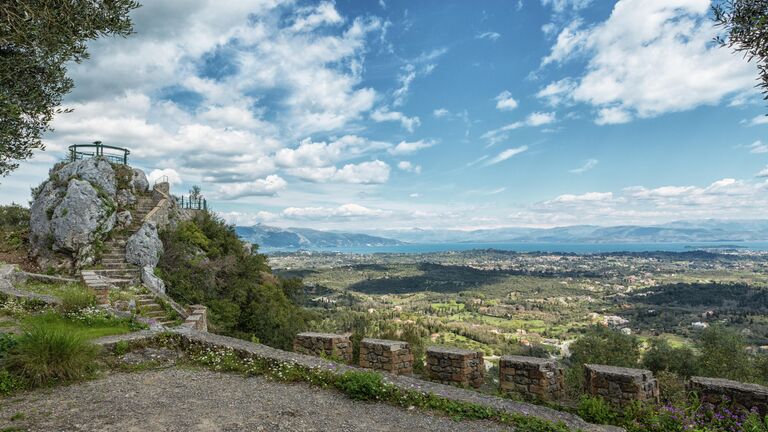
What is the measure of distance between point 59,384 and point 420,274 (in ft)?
570

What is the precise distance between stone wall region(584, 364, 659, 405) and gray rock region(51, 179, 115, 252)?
2116 centimetres

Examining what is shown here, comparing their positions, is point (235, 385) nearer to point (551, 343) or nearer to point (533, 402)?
point (533, 402)

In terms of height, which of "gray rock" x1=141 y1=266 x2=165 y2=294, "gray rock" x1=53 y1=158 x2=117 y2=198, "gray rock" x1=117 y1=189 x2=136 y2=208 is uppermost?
"gray rock" x1=53 y1=158 x2=117 y2=198

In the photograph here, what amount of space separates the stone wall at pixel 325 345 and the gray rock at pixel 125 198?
18.2 m

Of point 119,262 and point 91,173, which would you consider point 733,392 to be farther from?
point 91,173

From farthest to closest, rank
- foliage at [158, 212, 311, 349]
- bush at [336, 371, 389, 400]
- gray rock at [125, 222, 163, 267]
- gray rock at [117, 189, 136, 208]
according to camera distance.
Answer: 1. gray rock at [117, 189, 136, 208]
2. foliage at [158, 212, 311, 349]
3. gray rock at [125, 222, 163, 267]
4. bush at [336, 371, 389, 400]

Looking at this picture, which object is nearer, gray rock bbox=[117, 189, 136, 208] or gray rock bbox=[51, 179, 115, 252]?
gray rock bbox=[51, 179, 115, 252]

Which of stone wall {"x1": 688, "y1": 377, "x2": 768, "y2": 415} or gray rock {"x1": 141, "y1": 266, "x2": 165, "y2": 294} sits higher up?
gray rock {"x1": 141, "y1": 266, "x2": 165, "y2": 294}

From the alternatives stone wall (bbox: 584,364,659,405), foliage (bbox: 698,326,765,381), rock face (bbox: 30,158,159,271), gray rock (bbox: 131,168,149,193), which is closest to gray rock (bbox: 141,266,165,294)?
rock face (bbox: 30,158,159,271)

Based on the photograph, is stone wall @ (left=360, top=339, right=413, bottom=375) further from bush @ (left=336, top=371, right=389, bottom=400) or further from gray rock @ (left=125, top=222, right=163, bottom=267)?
gray rock @ (left=125, top=222, right=163, bottom=267)

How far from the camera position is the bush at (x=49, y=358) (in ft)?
22.2

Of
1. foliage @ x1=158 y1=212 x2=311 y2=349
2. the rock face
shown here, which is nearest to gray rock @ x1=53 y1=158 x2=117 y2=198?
the rock face

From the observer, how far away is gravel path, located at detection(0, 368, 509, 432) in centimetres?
545

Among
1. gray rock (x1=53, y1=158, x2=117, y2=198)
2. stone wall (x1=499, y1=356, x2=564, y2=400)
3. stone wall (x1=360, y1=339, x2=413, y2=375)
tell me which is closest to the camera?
stone wall (x1=499, y1=356, x2=564, y2=400)
